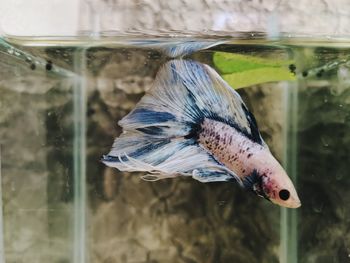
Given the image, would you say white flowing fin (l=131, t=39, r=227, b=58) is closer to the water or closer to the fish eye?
the water

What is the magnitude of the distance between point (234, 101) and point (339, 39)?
7.0 inches

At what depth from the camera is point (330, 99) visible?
67cm

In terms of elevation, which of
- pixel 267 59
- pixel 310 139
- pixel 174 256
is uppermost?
pixel 267 59

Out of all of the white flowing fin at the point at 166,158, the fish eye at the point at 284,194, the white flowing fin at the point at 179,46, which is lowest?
the fish eye at the point at 284,194

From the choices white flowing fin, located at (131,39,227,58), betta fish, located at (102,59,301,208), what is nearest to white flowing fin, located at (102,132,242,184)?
betta fish, located at (102,59,301,208)

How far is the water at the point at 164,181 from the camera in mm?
Result: 660

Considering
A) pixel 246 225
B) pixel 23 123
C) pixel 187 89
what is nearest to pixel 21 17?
pixel 23 123

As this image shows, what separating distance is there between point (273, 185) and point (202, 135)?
0.35 ft

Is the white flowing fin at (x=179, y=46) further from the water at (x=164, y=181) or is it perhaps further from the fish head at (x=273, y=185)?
the fish head at (x=273, y=185)

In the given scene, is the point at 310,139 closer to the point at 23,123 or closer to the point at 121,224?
the point at 121,224

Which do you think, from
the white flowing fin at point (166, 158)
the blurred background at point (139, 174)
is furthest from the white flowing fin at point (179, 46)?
the white flowing fin at point (166, 158)

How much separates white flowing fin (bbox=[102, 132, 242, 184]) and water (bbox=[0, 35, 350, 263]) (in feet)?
0.07

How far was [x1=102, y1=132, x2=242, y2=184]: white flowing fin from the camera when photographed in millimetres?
628

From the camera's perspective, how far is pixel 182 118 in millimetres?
627
